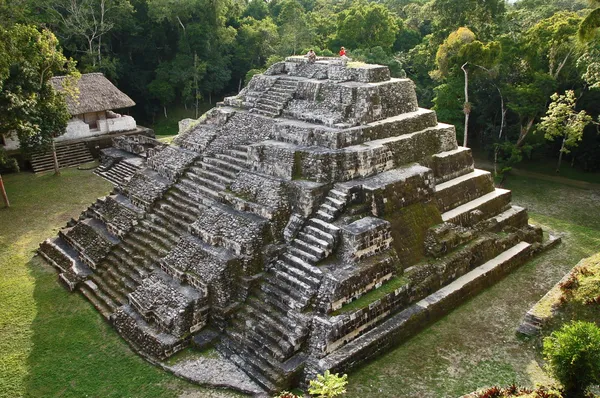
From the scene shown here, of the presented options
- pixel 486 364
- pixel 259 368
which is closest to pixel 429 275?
pixel 486 364

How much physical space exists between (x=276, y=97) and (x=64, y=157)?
431 inches

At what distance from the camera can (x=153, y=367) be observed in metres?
7.98

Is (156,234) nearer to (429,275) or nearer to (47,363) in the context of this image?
(47,363)

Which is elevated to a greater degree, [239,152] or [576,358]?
[239,152]

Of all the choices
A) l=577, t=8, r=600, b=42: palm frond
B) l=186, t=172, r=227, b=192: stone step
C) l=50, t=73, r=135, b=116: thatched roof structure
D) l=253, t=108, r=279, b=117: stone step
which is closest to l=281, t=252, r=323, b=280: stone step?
l=186, t=172, r=227, b=192: stone step

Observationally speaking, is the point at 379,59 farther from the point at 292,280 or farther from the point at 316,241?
the point at 292,280

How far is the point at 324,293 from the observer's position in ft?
26.0

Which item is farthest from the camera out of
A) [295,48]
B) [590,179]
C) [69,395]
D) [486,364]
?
[295,48]

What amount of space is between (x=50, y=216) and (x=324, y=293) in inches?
392

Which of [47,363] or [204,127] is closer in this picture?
[47,363]

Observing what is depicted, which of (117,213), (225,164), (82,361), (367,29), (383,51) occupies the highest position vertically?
(367,29)

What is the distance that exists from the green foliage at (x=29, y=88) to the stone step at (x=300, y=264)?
8.84m

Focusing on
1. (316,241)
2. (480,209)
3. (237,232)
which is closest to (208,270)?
(237,232)

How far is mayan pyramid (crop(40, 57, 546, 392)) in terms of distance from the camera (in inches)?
320
